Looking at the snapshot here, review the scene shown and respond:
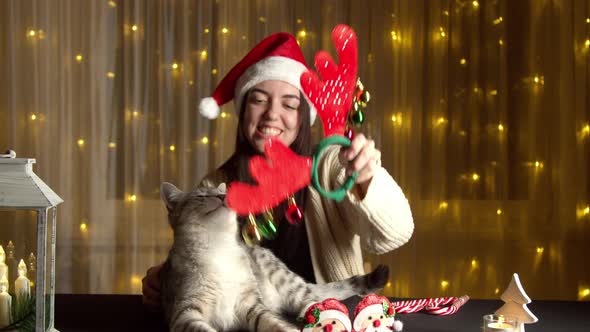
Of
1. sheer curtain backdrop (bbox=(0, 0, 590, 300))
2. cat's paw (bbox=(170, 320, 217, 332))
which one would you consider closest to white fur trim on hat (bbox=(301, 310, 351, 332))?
cat's paw (bbox=(170, 320, 217, 332))

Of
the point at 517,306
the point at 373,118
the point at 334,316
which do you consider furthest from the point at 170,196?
the point at 373,118

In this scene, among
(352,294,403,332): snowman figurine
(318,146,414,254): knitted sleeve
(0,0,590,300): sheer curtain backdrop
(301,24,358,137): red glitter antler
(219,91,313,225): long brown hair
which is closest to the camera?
(301,24,358,137): red glitter antler

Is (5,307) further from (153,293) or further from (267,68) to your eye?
(267,68)

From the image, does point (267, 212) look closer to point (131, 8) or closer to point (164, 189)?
point (164, 189)

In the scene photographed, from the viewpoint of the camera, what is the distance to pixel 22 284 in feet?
3.56

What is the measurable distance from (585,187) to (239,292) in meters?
2.37

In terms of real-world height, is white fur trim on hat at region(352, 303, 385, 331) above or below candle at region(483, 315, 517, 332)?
above

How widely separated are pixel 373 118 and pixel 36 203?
2169 mm

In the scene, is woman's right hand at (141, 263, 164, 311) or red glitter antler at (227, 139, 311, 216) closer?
red glitter antler at (227, 139, 311, 216)

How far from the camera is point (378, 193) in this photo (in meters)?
1.27

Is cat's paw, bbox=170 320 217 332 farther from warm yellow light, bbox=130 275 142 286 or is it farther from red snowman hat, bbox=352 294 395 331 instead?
warm yellow light, bbox=130 275 142 286

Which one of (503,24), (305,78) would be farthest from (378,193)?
(503,24)

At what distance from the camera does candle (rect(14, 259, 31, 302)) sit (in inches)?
42.5

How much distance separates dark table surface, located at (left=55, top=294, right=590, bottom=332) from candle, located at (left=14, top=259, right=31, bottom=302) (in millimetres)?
125
